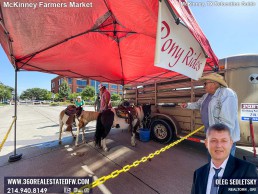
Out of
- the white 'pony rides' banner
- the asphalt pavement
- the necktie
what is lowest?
the asphalt pavement

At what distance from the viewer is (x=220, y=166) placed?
4.00 feet

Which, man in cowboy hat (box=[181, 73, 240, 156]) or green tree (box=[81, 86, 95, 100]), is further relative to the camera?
green tree (box=[81, 86, 95, 100])

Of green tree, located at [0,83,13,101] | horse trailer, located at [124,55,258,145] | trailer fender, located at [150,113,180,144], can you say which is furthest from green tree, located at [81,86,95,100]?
trailer fender, located at [150,113,180,144]

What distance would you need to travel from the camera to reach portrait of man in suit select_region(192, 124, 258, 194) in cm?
111

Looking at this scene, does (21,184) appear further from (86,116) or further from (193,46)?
(193,46)

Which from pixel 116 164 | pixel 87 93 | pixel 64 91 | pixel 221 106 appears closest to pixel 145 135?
pixel 116 164

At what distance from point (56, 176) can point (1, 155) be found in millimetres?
2442

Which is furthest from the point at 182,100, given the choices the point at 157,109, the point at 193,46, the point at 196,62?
the point at 193,46

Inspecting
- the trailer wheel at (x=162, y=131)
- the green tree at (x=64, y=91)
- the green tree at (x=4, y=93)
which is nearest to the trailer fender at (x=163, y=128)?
the trailer wheel at (x=162, y=131)

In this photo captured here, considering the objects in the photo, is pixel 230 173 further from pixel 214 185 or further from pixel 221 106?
pixel 221 106

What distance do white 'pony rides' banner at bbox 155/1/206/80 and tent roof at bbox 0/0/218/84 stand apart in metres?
0.13

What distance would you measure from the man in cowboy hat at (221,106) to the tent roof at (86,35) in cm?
59

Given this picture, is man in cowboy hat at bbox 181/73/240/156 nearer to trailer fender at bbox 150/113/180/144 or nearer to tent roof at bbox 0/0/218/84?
tent roof at bbox 0/0/218/84

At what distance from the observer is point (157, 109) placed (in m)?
5.14
